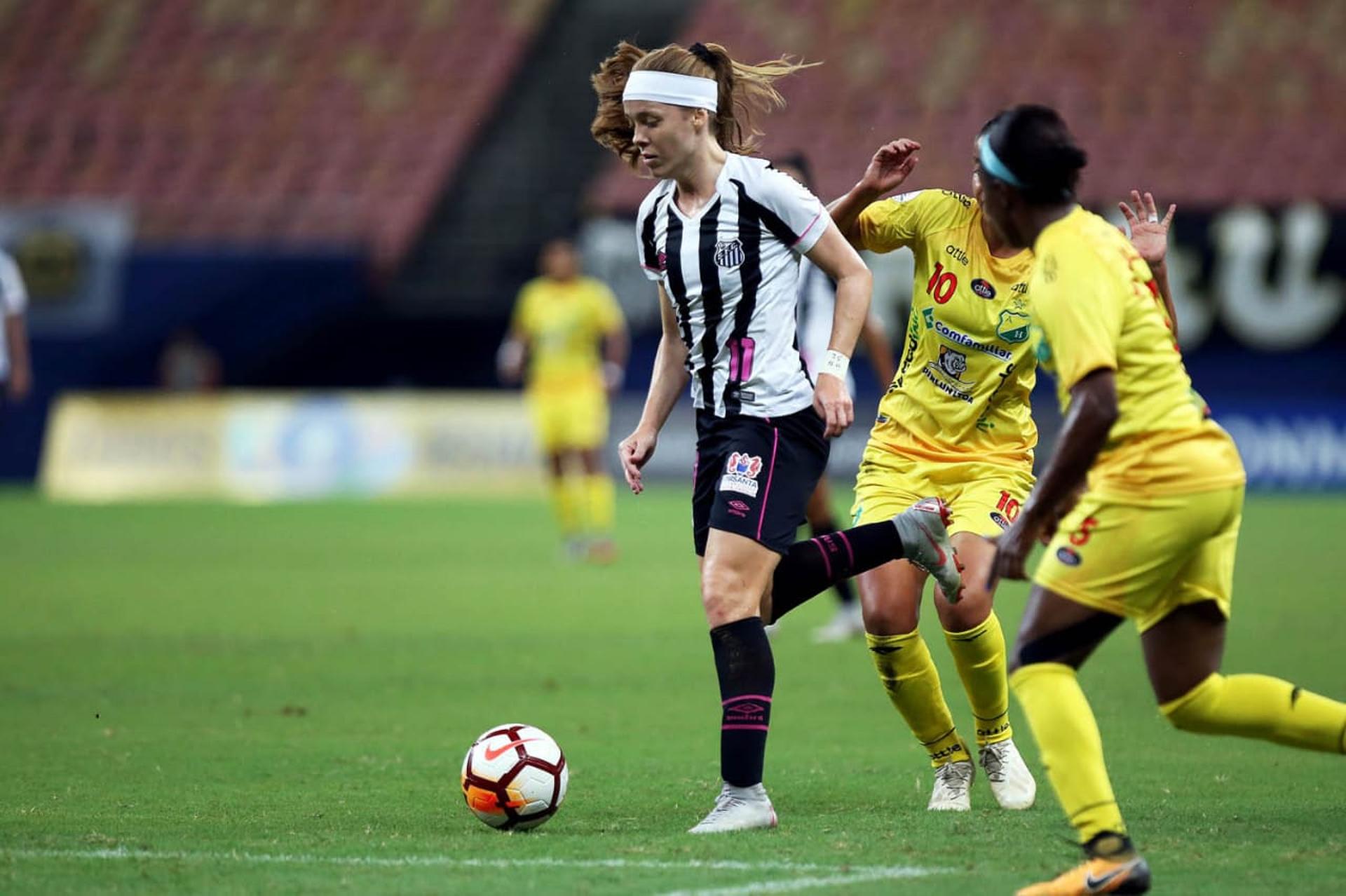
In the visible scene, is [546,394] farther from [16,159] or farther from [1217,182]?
[16,159]

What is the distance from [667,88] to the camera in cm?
615

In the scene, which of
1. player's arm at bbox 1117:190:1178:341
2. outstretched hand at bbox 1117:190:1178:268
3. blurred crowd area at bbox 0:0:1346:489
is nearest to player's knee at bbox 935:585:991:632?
player's arm at bbox 1117:190:1178:341

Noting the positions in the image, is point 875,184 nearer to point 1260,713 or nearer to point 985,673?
point 985,673

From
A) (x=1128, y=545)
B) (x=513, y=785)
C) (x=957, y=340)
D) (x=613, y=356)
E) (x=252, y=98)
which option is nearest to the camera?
(x=1128, y=545)

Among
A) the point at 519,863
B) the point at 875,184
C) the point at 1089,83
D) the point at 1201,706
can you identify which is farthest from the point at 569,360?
the point at 1201,706

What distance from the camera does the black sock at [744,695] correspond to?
600 cm

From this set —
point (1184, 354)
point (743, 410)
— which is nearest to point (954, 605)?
point (743, 410)

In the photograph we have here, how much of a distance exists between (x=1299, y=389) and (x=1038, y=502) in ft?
70.3

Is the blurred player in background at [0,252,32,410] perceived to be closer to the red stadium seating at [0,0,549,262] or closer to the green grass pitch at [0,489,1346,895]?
the green grass pitch at [0,489,1346,895]

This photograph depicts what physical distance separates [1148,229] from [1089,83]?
22.8 meters

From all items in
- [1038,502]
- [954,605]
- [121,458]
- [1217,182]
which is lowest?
[121,458]

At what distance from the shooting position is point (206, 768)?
736 centimetres

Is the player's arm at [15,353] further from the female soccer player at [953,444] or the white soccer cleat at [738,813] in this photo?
the white soccer cleat at [738,813]

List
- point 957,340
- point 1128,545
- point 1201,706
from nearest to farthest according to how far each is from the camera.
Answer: point 1128,545, point 1201,706, point 957,340
